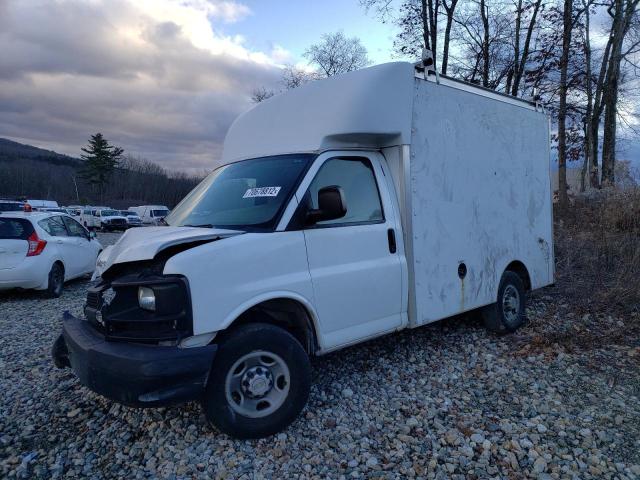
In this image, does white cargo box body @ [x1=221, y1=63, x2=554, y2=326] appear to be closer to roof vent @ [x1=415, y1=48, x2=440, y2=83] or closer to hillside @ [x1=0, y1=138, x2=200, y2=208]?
roof vent @ [x1=415, y1=48, x2=440, y2=83]

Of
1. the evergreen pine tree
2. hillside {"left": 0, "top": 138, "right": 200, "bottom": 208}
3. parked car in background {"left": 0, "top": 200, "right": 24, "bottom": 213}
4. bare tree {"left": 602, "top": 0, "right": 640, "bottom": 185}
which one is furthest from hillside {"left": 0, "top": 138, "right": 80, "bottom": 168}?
bare tree {"left": 602, "top": 0, "right": 640, "bottom": 185}

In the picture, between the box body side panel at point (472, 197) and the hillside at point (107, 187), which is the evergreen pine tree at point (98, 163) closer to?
the hillside at point (107, 187)

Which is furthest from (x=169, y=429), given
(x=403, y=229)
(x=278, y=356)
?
(x=403, y=229)

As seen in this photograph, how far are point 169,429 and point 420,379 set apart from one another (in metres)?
2.39

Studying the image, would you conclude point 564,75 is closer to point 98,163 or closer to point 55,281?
point 55,281

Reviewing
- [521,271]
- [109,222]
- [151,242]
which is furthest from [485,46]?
[109,222]

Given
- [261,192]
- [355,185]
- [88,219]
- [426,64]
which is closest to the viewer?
[261,192]

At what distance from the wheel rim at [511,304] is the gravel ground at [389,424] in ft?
1.91

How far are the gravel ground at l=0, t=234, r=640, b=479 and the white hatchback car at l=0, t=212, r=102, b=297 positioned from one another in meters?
3.77

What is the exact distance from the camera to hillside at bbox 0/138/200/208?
3063 inches

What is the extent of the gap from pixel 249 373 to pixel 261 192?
151 cm

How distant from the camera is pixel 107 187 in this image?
8288 centimetres

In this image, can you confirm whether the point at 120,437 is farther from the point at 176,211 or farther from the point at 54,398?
the point at 176,211

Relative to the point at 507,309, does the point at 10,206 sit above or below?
above
